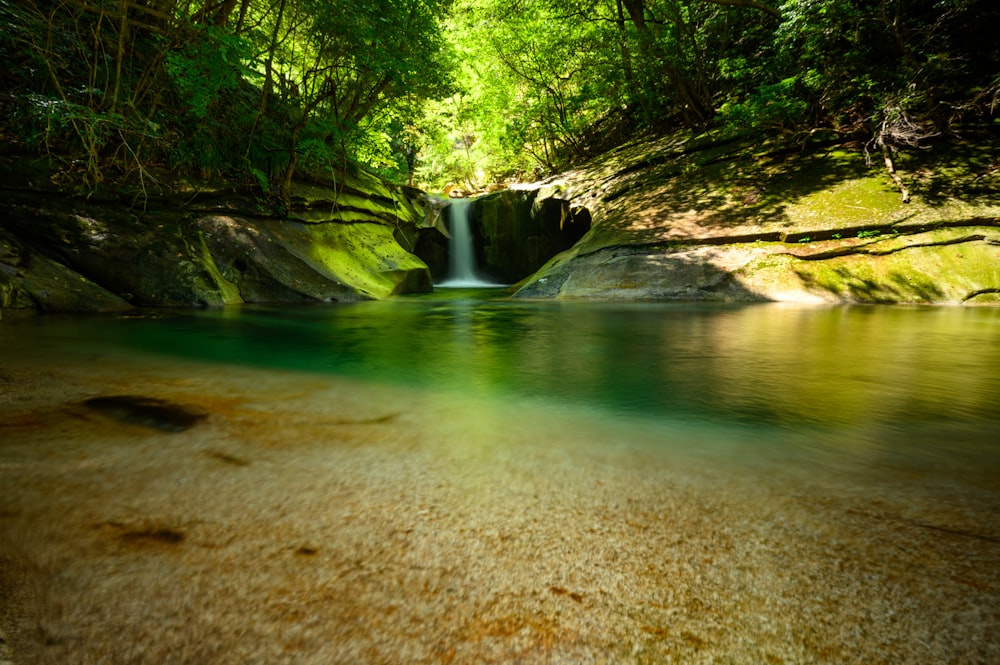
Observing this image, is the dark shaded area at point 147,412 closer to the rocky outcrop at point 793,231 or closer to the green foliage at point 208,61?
the green foliage at point 208,61

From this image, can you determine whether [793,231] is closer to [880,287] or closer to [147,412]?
[880,287]

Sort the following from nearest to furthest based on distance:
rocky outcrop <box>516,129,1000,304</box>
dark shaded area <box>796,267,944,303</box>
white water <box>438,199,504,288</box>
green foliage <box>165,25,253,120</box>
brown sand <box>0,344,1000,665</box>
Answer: brown sand <box>0,344,1000,665</box>, green foliage <box>165,25,253,120</box>, dark shaded area <box>796,267,944,303</box>, rocky outcrop <box>516,129,1000,304</box>, white water <box>438,199,504,288</box>

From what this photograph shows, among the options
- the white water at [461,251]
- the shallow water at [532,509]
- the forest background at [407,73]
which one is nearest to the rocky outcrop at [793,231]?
the forest background at [407,73]

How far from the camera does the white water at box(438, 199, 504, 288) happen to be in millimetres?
15164

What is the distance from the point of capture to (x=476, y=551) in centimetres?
97

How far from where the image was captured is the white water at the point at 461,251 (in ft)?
49.8

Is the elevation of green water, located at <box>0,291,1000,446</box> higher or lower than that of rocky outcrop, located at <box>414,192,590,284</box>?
lower

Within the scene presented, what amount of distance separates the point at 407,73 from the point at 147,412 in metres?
7.64

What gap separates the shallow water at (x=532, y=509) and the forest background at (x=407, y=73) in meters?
3.83

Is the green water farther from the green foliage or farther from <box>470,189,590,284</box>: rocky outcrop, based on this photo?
<box>470,189,590,284</box>: rocky outcrop

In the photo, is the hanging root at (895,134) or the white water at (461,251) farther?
the white water at (461,251)

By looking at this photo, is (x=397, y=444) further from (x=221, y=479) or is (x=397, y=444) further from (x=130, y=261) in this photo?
(x=130, y=261)

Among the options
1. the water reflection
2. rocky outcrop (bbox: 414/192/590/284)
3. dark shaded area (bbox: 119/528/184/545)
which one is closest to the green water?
the water reflection

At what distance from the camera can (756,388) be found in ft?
8.30
